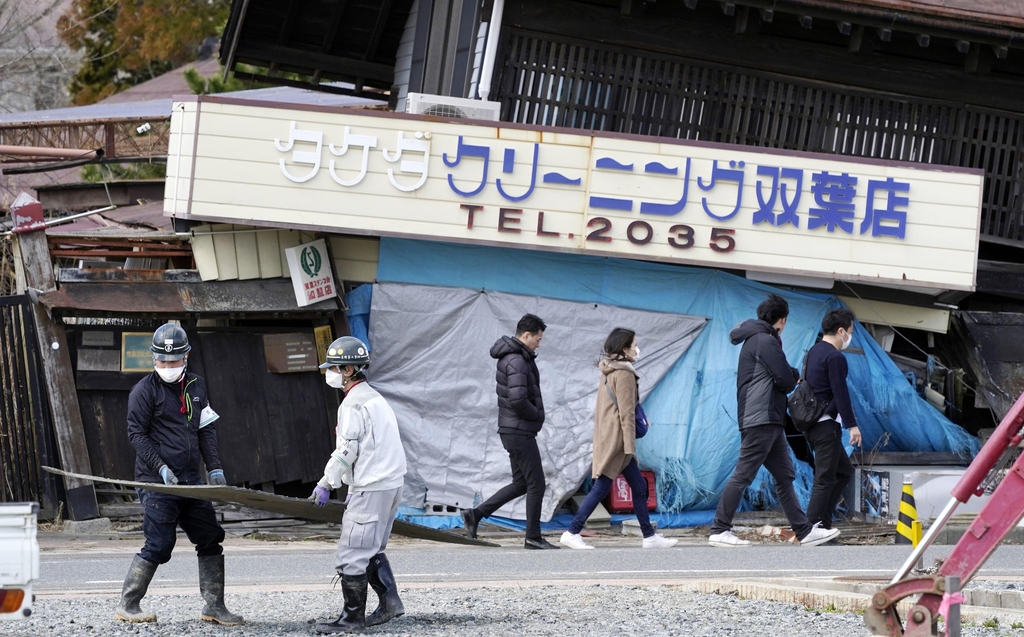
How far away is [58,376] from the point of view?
40.3 feet

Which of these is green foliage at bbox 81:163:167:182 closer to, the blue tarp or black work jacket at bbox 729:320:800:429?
the blue tarp

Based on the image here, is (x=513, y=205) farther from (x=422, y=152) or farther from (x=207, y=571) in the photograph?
(x=207, y=571)

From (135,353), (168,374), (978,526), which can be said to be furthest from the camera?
(135,353)

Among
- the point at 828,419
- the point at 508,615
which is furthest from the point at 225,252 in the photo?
the point at 508,615

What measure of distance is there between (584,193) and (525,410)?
3.08 m

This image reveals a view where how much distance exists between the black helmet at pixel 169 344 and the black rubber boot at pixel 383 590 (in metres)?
1.68

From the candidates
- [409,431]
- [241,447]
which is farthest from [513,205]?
[241,447]

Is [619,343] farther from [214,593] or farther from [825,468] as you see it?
[214,593]

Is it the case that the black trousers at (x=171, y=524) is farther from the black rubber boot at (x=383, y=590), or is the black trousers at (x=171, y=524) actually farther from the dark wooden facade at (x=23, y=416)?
the dark wooden facade at (x=23, y=416)

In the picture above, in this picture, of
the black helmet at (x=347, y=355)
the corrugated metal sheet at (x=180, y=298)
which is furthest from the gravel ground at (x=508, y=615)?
the corrugated metal sheet at (x=180, y=298)

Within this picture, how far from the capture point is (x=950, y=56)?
49.0 ft

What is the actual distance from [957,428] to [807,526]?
3.99 m

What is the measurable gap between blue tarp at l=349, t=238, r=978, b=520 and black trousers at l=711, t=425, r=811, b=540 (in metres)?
2.26

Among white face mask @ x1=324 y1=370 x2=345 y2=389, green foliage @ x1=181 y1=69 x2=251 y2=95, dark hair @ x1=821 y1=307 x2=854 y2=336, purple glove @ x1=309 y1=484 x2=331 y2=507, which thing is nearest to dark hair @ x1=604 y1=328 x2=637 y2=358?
dark hair @ x1=821 y1=307 x2=854 y2=336
